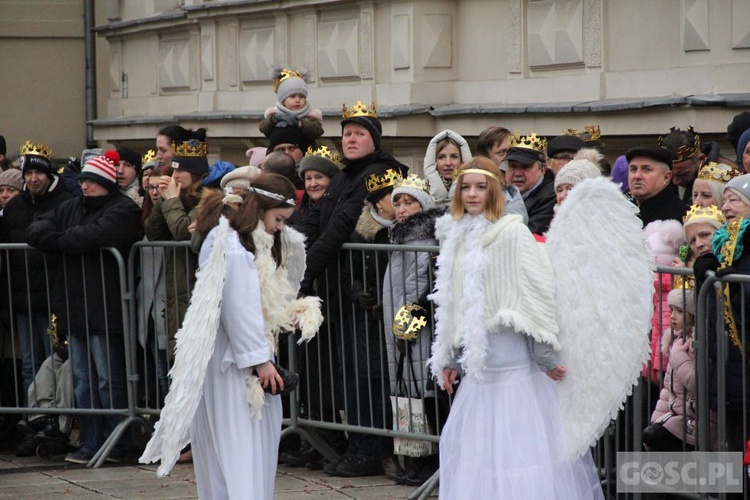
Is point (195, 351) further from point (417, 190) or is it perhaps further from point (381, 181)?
point (381, 181)

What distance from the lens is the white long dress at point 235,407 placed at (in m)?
7.07

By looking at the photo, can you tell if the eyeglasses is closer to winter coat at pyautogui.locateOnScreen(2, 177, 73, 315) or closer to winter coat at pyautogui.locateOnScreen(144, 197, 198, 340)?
winter coat at pyautogui.locateOnScreen(144, 197, 198, 340)

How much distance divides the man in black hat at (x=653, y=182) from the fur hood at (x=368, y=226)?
1.61 metres

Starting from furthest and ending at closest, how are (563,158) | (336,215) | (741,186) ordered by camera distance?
1. (563,158)
2. (336,215)
3. (741,186)

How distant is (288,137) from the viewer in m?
10.7

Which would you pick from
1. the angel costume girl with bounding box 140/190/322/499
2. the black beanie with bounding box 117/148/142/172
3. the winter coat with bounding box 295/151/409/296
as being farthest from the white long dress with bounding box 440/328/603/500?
the black beanie with bounding box 117/148/142/172

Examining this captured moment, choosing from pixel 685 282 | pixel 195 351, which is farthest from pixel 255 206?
pixel 685 282

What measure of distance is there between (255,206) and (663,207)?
8.36 ft

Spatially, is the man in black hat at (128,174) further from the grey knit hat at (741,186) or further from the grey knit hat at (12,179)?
the grey knit hat at (741,186)

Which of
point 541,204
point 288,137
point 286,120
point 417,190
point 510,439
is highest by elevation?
point 286,120

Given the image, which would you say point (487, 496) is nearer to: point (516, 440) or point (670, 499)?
point (516, 440)

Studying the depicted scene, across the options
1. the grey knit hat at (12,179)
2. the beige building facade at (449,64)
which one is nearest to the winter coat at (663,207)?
the beige building facade at (449,64)

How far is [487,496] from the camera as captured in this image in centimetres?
708

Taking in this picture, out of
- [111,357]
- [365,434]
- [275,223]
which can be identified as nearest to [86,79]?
[111,357]
